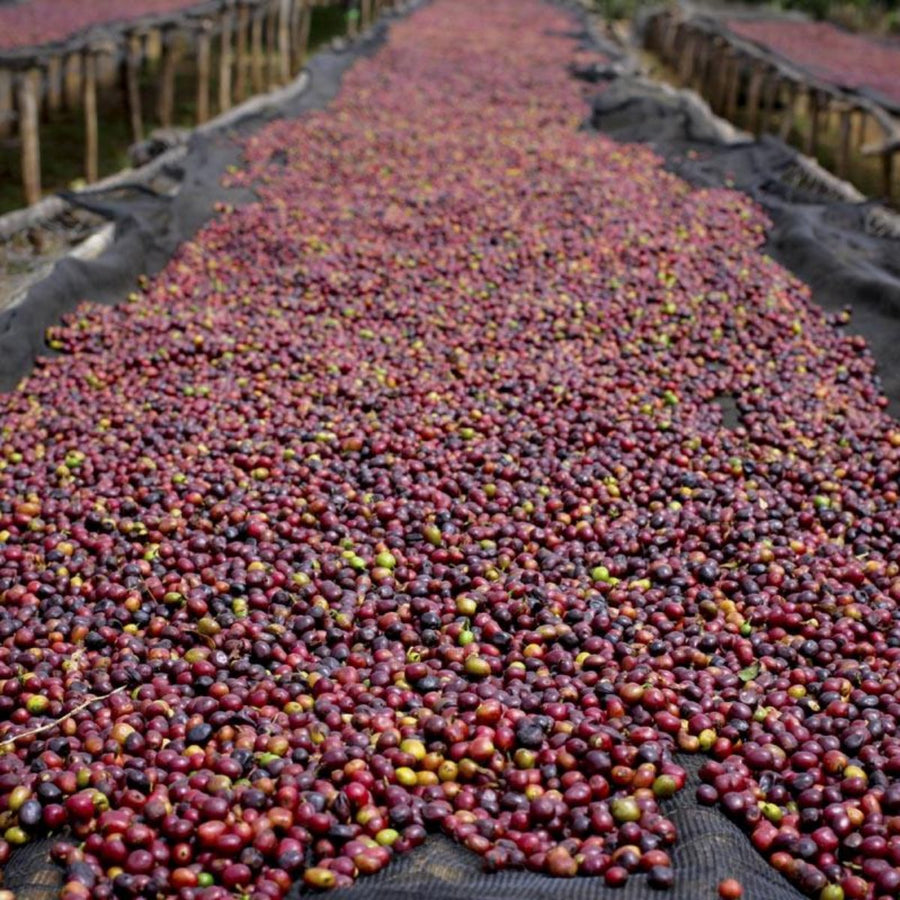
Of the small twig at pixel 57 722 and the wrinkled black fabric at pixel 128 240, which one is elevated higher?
the wrinkled black fabric at pixel 128 240

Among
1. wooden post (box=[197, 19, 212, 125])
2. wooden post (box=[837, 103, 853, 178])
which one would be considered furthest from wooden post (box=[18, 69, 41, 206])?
wooden post (box=[837, 103, 853, 178])

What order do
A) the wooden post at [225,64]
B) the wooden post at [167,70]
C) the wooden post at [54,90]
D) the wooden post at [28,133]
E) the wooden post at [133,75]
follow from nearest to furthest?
the wooden post at [28,133] → the wooden post at [133,75] → the wooden post at [167,70] → the wooden post at [54,90] → the wooden post at [225,64]

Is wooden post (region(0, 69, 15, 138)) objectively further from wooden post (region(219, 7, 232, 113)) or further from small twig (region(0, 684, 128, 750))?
small twig (region(0, 684, 128, 750))

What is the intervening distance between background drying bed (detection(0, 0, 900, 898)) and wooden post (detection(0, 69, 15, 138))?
21.3ft

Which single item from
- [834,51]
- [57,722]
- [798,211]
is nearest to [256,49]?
[834,51]

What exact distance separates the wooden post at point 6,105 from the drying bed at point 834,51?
1144cm

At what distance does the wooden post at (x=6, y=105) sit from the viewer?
12.7m

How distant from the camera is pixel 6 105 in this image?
13758mm

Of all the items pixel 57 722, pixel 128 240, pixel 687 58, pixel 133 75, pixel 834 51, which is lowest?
pixel 57 722

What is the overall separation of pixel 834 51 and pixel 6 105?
46.8 ft

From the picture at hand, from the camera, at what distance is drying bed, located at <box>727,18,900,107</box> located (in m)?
12.9

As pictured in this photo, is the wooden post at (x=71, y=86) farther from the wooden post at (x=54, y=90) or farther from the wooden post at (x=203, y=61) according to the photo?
the wooden post at (x=203, y=61)

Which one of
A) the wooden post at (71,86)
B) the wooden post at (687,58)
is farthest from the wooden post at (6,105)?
the wooden post at (687,58)

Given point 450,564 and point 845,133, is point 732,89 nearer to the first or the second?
point 845,133
